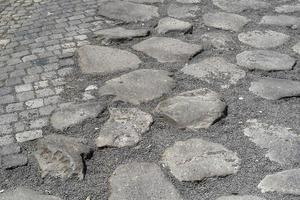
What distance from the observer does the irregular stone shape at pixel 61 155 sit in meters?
2.54

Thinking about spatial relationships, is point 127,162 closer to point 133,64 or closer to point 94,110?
point 94,110

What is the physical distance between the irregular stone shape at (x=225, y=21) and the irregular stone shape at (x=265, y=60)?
1.50 feet

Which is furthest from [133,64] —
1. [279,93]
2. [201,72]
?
[279,93]

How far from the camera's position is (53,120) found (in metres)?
2.95

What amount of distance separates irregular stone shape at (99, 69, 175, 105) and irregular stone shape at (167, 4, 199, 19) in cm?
101

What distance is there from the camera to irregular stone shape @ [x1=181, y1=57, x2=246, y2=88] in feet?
10.9

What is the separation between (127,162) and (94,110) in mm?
515

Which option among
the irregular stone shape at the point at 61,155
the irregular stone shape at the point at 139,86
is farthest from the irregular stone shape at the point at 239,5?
the irregular stone shape at the point at 61,155

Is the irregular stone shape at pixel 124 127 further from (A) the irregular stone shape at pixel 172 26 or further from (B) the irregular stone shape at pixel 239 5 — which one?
(B) the irregular stone shape at pixel 239 5

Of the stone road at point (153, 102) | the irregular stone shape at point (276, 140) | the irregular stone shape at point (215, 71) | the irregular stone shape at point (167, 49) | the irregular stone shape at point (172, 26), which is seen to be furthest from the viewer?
the irregular stone shape at point (172, 26)

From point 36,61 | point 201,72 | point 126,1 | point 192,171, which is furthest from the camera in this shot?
point 126,1

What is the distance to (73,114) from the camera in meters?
2.99

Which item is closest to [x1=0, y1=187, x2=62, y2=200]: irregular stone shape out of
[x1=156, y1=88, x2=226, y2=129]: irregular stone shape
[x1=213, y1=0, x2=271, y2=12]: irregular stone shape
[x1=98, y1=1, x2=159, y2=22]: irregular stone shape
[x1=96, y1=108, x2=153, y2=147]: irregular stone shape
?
[x1=96, y1=108, x2=153, y2=147]: irregular stone shape

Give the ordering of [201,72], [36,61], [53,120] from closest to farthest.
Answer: [53,120]
[201,72]
[36,61]
